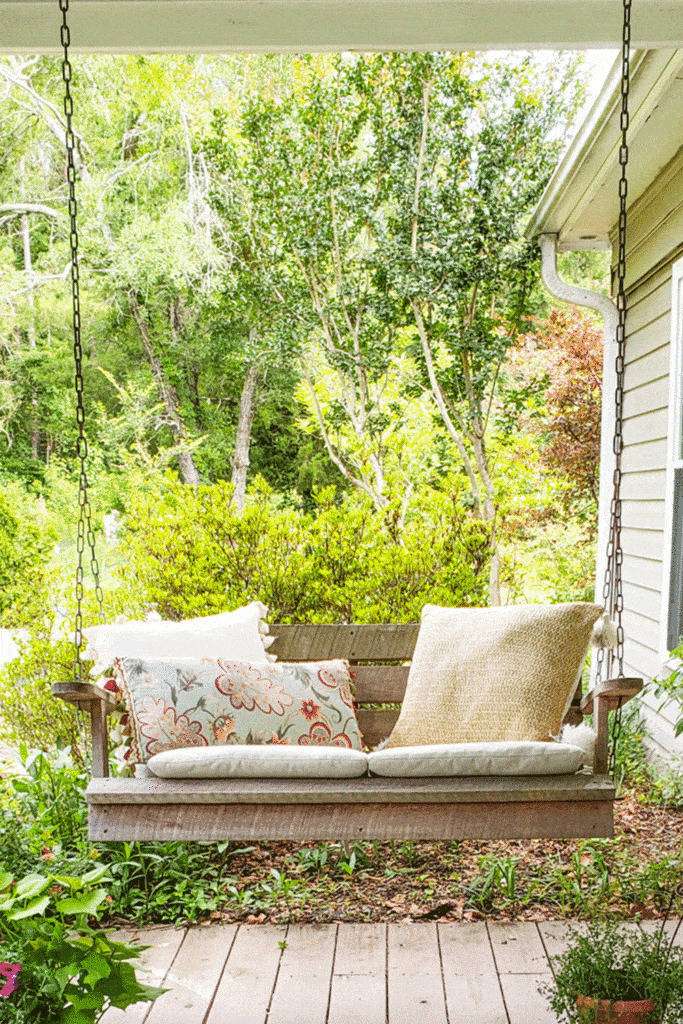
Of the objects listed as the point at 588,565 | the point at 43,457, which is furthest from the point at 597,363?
the point at 43,457

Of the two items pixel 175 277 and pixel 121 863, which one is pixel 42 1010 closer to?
pixel 121 863

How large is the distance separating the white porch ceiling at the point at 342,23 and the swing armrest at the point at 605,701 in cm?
151

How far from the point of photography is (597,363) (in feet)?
21.3

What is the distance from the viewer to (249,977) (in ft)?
7.60

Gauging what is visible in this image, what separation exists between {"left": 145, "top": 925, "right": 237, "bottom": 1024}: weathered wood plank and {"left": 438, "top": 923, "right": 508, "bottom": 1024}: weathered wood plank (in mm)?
545

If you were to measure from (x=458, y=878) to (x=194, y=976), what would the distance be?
90cm

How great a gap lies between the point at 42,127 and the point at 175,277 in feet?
8.74

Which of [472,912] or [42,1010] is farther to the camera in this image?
[472,912]

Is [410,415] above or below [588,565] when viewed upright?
above

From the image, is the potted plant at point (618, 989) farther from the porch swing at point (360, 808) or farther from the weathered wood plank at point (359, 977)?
the weathered wood plank at point (359, 977)

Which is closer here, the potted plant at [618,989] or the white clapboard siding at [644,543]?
the potted plant at [618,989]

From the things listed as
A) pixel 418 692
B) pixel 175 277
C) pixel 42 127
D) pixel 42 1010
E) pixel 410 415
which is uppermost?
pixel 42 127

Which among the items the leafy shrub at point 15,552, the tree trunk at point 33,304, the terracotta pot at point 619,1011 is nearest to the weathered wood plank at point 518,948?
the terracotta pot at point 619,1011

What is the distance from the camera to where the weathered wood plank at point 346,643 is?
3100mm
